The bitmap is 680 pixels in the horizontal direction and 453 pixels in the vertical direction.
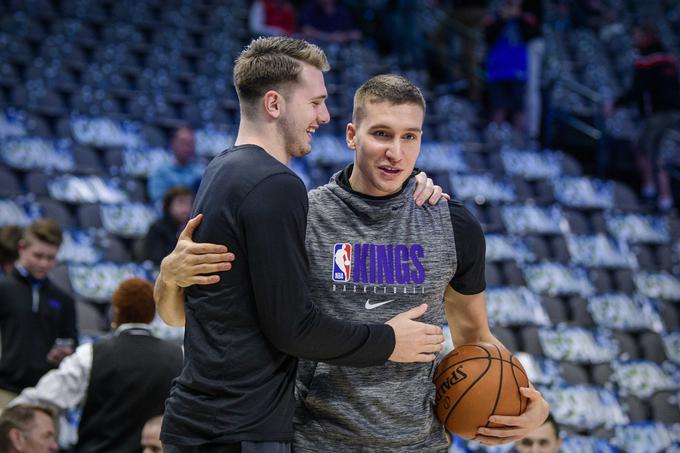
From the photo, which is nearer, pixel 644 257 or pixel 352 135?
pixel 352 135

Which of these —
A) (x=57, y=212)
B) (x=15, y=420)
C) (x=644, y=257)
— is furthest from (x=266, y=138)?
(x=644, y=257)

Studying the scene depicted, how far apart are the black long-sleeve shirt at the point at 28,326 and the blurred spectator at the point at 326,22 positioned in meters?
7.08

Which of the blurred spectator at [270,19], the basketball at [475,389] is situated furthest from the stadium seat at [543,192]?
the basketball at [475,389]

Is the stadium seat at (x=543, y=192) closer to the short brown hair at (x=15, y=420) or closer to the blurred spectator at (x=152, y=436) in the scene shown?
the blurred spectator at (x=152, y=436)

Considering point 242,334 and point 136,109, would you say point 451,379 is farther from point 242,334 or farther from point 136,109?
point 136,109

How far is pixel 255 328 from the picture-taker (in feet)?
8.96

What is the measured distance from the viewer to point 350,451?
2863 millimetres

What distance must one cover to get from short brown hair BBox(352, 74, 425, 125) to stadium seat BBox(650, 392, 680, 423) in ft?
17.4

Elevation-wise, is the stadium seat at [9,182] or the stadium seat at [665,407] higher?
the stadium seat at [9,182]

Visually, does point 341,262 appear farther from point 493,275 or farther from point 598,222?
point 598,222

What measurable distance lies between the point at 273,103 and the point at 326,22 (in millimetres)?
9883

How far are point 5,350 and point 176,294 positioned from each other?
3181 millimetres

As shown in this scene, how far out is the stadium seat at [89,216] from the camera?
8.09 m

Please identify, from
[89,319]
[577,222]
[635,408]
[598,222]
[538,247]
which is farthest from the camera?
[598,222]
